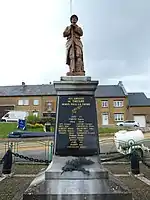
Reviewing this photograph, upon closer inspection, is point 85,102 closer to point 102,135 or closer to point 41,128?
point 102,135

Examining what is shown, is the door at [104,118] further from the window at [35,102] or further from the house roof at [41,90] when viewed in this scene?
the window at [35,102]

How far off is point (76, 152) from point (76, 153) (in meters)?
0.03

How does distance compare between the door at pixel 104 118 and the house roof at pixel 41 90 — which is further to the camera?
the house roof at pixel 41 90

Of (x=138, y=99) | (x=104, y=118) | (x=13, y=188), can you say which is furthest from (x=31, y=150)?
(x=138, y=99)

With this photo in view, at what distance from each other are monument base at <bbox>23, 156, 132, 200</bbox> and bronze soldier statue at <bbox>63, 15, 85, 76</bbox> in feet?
9.47

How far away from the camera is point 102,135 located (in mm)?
30703

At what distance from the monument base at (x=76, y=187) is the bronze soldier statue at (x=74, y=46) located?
289 centimetres

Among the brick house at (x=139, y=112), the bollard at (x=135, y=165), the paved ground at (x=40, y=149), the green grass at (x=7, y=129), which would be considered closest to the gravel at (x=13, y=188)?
the bollard at (x=135, y=165)

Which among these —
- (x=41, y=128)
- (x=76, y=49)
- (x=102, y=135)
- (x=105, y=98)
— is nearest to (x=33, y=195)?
(x=76, y=49)

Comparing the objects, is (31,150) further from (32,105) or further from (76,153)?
(32,105)

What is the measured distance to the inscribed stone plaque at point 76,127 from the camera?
6.97 metres

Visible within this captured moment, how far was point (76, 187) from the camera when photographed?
20.3ft

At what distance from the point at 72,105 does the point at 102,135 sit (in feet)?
78.6

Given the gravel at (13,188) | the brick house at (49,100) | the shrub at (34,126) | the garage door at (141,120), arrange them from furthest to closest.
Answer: the brick house at (49,100) < the garage door at (141,120) < the shrub at (34,126) < the gravel at (13,188)
